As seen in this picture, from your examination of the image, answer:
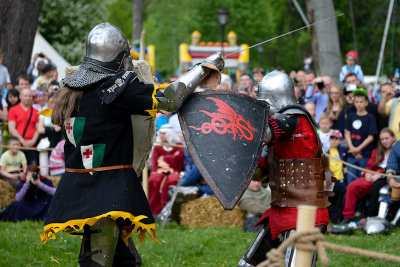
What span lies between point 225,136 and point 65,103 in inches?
38.2

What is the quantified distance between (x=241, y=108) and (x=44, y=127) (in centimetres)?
536

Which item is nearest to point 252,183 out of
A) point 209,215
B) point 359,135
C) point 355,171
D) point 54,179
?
point 209,215

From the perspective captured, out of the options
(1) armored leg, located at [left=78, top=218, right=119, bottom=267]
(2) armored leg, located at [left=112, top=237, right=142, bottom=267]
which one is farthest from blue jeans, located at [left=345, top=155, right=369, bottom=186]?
(1) armored leg, located at [left=78, top=218, right=119, bottom=267]

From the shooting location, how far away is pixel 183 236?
6906 mm

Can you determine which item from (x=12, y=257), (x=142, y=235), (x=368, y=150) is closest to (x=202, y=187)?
(x=368, y=150)

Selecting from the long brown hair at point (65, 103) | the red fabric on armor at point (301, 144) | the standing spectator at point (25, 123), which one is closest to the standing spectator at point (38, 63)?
the standing spectator at point (25, 123)

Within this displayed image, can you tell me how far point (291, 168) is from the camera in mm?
4152

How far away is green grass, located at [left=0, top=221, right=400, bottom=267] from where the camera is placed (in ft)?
18.9

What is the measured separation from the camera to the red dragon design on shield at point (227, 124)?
3797mm

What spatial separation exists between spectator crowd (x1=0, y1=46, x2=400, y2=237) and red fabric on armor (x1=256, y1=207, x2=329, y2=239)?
3.25 m

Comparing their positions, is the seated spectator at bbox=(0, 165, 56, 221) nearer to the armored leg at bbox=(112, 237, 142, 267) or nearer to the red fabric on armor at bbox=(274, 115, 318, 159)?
the armored leg at bbox=(112, 237, 142, 267)

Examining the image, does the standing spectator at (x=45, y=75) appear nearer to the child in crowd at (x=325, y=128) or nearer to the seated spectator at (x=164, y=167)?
the seated spectator at (x=164, y=167)

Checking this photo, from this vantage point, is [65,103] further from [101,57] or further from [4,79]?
[4,79]

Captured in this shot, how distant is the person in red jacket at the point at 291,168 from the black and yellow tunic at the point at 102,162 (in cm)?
86
